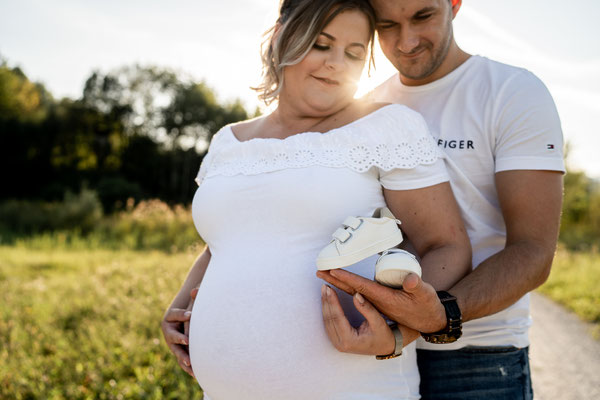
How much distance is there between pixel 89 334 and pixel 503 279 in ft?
13.3

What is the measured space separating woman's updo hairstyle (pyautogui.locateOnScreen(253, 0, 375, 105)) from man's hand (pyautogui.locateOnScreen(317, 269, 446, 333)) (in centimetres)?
95

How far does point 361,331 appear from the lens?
4.73 ft

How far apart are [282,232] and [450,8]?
133 centimetres

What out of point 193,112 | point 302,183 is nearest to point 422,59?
point 302,183

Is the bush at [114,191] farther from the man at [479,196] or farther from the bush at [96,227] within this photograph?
the man at [479,196]

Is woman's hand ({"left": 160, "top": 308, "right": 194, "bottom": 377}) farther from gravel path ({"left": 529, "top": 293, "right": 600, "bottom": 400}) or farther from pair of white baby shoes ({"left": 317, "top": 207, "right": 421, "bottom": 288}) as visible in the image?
gravel path ({"left": 529, "top": 293, "right": 600, "bottom": 400})

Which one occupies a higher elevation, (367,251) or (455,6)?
(455,6)

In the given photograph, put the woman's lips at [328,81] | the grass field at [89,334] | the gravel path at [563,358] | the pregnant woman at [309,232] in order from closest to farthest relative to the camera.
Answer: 1. the pregnant woman at [309,232]
2. the woman's lips at [328,81]
3. the grass field at [89,334]
4. the gravel path at [563,358]

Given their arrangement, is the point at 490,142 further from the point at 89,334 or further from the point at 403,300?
the point at 89,334

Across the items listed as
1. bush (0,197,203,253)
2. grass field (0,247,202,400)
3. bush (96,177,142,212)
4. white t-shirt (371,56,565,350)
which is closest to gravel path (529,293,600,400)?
white t-shirt (371,56,565,350)

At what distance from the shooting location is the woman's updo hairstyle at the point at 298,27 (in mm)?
1854

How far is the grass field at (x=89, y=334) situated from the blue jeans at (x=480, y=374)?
2039 millimetres

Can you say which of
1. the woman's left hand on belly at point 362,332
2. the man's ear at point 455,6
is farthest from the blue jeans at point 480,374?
the man's ear at point 455,6

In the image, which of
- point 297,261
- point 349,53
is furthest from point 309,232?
point 349,53
